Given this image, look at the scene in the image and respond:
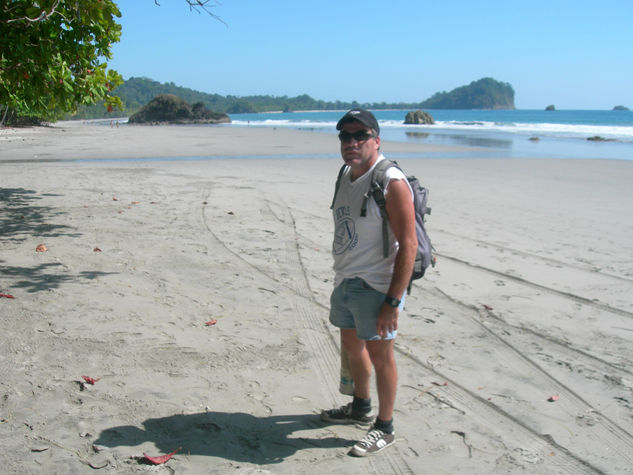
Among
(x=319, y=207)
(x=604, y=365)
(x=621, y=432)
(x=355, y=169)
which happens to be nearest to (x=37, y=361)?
(x=355, y=169)

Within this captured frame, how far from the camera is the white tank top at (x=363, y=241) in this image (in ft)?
9.06

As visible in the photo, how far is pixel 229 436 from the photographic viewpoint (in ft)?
10.2

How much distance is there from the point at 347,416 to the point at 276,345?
3.89ft

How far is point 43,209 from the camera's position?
8.62 meters

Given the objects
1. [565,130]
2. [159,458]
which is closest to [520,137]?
[565,130]

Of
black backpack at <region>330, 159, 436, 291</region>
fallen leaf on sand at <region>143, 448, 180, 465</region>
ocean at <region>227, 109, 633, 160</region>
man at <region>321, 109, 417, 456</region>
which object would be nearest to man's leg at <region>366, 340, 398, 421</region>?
man at <region>321, 109, 417, 456</region>

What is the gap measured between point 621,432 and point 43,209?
8290mm

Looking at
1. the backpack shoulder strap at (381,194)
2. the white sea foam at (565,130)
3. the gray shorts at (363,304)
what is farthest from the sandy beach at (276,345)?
the white sea foam at (565,130)

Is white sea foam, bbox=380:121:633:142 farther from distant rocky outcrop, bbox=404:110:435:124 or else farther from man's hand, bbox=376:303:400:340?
man's hand, bbox=376:303:400:340

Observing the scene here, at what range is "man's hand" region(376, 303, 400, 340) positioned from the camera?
2719 millimetres

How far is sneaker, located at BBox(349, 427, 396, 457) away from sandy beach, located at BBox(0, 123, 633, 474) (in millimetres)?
46

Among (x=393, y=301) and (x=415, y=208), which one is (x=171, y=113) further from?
(x=393, y=301)

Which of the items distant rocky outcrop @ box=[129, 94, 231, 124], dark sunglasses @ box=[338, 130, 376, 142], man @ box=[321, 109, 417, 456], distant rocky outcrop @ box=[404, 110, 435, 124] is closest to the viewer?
man @ box=[321, 109, 417, 456]

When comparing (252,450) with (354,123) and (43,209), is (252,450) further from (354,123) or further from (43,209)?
(43,209)
